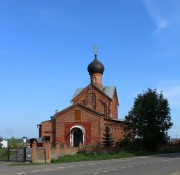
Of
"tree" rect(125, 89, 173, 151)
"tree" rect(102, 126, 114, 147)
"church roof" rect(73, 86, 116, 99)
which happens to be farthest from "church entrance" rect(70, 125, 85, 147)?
"church roof" rect(73, 86, 116, 99)

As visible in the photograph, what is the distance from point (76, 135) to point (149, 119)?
1252cm

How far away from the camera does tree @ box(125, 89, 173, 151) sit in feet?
182

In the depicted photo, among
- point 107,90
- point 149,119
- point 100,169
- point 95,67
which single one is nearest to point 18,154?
point 100,169

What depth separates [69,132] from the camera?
61.8 meters

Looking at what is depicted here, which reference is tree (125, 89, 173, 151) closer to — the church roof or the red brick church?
the red brick church

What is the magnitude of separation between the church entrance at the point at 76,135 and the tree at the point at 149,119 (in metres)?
8.16

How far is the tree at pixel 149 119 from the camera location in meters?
55.4

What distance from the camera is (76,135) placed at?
62.2m

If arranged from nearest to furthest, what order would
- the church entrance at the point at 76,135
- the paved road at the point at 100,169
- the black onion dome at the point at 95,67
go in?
the paved road at the point at 100,169 → the church entrance at the point at 76,135 → the black onion dome at the point at 95,67

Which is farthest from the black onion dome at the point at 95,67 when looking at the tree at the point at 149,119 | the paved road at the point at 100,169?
the paved road at the point at 100,169

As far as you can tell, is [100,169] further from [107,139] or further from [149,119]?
[107,139]

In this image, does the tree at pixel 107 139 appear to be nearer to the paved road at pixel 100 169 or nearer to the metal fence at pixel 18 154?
the metal fence at pixel 18 154

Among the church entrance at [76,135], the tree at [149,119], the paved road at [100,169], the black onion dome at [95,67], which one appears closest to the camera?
the paved road at [100,169]

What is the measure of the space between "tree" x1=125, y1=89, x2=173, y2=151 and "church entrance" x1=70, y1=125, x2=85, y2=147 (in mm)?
8161
